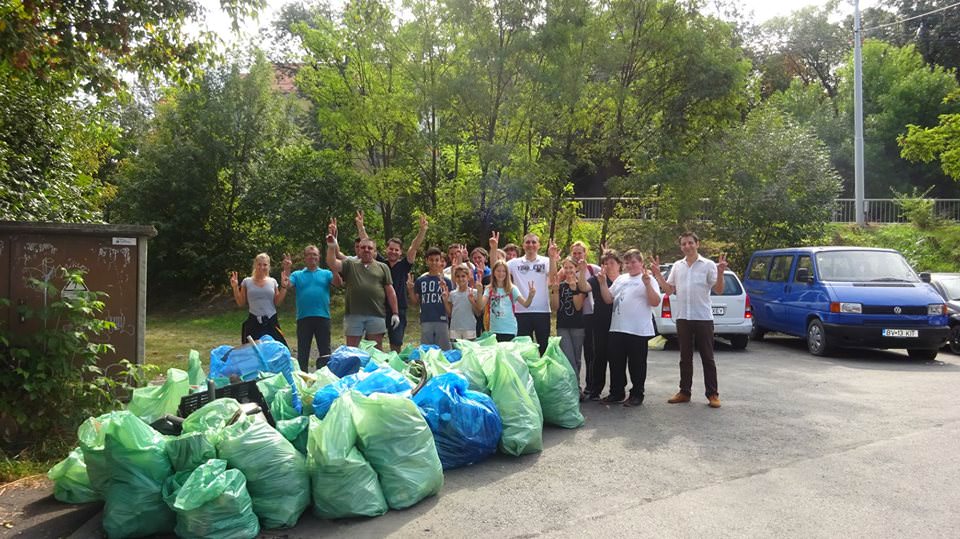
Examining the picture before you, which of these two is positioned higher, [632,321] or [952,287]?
[952,287]

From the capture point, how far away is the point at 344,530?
4406mm

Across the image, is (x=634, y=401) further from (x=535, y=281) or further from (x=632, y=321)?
(x=535, y=281)

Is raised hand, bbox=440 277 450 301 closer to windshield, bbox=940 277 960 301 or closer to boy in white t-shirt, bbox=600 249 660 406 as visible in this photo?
boy in white t-shirt, bbox=600 249 660 406

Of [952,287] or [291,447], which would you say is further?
[952,287]

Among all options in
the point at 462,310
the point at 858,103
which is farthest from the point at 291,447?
the point at 858,103

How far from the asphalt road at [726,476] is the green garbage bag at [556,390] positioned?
130mm

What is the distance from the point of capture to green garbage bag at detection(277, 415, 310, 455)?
16.0 feet

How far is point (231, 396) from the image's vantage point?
5277 mm

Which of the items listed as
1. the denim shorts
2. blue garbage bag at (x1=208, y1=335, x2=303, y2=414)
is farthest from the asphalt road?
the denim shorts

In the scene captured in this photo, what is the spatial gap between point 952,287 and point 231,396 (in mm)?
12681

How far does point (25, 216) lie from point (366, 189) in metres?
11.0

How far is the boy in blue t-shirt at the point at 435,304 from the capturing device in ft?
26.6

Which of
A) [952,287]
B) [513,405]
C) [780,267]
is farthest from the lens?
[780,267]

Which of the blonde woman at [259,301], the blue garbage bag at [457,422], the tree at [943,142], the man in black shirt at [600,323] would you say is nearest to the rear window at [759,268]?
the man in black shirt at [600,323]
